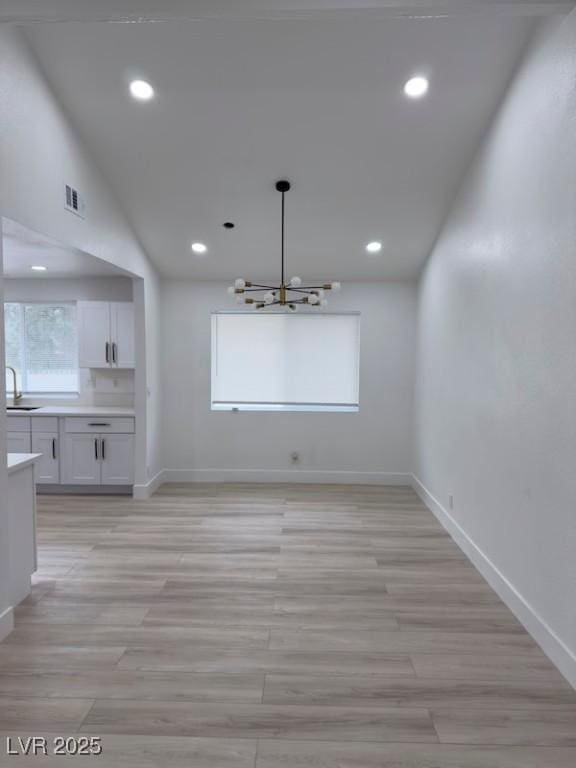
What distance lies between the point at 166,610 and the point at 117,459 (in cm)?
271

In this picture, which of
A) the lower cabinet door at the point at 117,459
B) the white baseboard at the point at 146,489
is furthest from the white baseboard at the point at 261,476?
the lower cabinet door at the point at 117,459

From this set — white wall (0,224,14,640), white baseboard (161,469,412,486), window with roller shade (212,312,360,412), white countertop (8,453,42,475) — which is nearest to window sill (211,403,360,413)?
window with roller shade (212,312,360,412)

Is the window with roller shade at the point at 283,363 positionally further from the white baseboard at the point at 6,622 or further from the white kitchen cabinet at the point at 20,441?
the white baseboard at the point at 6,622

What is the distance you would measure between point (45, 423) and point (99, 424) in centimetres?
56

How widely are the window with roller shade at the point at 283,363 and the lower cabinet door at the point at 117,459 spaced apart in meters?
1.25

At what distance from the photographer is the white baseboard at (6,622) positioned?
2797mm

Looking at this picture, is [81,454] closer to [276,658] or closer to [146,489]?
[146,489]

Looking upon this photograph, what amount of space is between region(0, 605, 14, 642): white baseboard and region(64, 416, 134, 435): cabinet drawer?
8.95 feet

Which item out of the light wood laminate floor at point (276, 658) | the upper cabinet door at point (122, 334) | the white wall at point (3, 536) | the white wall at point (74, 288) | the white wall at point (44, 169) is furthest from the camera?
the white wall at point (74, 288)

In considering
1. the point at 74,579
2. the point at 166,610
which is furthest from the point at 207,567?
the point at 74,579

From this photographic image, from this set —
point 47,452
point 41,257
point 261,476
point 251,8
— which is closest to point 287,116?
point 251,8

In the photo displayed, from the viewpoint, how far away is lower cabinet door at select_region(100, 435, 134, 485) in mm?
5504

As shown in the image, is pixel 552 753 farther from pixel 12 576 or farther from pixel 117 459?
pixel 117 459

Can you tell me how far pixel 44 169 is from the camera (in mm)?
3297
